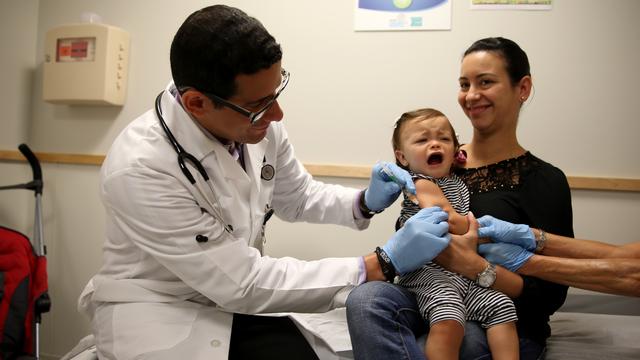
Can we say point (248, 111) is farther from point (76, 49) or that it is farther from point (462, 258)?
point (76, 49)

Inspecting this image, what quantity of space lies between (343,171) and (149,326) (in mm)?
1237

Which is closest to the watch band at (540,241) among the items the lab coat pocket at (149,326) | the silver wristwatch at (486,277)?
the silver wristwatch at (486,277)

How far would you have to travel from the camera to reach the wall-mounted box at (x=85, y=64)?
90.1 inches

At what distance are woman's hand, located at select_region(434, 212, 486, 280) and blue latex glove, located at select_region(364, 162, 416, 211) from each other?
206 mm

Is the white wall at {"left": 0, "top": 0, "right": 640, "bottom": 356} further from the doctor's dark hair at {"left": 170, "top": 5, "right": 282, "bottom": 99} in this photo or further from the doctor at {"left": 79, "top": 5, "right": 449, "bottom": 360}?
the doctor's dark hair at {"left": 170, "top": 5, "right": 282, "bottom": 99}

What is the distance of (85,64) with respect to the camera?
2.29 metres

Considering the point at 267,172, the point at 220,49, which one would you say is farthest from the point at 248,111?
the point at 267,172

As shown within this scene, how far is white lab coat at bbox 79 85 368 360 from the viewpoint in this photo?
116 cm

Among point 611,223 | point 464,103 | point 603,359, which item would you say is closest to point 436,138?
point 464,103

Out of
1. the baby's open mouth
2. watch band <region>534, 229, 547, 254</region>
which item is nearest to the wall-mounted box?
the baby's open mouth

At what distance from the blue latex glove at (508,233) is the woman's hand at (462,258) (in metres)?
0.06

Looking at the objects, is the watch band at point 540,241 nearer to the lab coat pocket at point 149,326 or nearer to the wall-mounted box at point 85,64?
the lab coat pocket at point 149,326

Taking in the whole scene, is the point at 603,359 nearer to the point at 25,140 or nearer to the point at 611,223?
the point at 611,223

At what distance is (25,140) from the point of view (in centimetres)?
257
